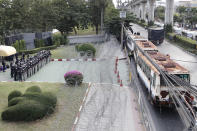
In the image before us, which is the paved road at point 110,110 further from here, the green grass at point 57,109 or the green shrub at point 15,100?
the green shrub at point 15,100

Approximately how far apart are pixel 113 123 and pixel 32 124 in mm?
3777

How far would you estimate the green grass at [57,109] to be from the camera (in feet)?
34.1

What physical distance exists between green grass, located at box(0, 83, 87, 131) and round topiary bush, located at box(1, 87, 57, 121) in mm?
262

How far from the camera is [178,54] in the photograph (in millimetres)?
30953

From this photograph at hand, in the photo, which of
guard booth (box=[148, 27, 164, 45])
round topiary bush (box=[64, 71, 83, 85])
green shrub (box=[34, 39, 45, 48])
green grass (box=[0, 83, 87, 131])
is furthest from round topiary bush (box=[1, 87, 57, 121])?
guard booth (box=[148, 27, 164, 45])

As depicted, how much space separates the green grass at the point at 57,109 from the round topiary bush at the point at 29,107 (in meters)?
0.26

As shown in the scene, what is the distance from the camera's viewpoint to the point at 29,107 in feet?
34.6

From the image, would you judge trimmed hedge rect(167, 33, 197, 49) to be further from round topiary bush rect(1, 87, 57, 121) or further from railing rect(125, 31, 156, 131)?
round topiary bush rect(1, 87, 57, 121)

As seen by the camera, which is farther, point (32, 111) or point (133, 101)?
point (133, 101)

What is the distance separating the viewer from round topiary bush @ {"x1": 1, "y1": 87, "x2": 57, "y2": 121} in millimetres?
10508

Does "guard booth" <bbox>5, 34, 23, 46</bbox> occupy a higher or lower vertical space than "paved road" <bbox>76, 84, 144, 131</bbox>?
higher

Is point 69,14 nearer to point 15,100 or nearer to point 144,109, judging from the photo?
point 144,109

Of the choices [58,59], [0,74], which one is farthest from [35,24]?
[0,74]

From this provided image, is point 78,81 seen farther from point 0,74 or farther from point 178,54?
point 178,54
